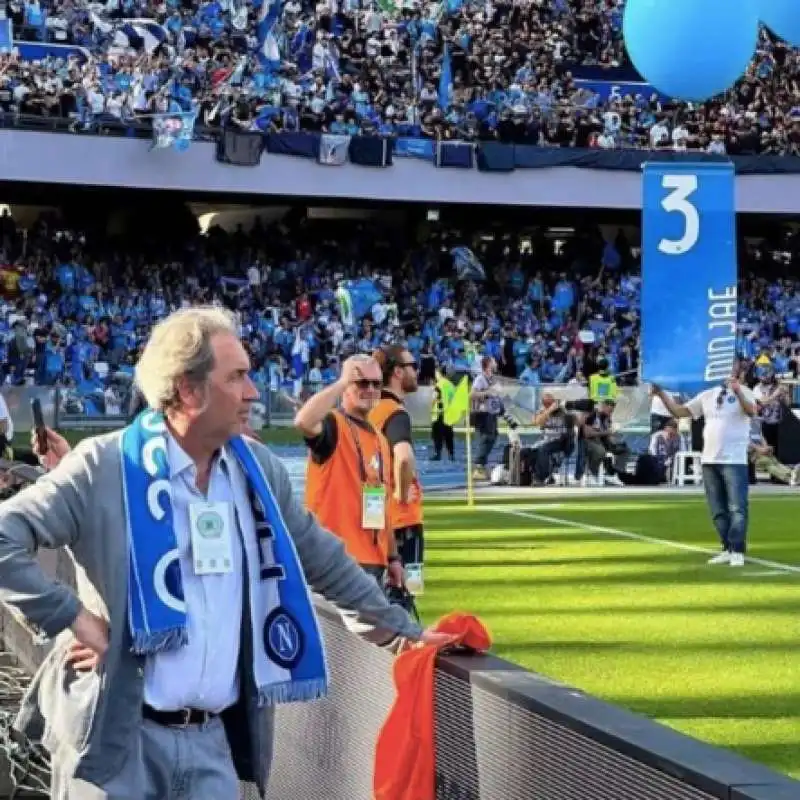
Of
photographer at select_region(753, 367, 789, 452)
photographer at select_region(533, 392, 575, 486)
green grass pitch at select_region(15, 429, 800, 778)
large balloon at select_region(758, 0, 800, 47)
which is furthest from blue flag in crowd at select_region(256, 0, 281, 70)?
large balloon at select_region(758, 0, 800, 47)

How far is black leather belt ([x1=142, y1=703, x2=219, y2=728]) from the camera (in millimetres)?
3779

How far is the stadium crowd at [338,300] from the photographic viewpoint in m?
35.9

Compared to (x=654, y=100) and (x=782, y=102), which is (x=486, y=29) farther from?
(x=782, y=102)

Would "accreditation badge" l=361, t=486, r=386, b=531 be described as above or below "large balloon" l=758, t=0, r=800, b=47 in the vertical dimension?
below

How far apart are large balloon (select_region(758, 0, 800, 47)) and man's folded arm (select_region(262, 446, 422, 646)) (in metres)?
8.61

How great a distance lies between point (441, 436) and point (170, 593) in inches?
1012

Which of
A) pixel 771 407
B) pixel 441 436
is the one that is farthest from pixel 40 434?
pixel 771 407

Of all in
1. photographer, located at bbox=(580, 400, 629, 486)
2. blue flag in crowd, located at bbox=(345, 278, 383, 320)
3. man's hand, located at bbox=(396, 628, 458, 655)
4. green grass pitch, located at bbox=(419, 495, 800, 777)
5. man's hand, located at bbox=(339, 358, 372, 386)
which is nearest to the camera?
man's hand, located at bbox=(396, 628, 458, 655)

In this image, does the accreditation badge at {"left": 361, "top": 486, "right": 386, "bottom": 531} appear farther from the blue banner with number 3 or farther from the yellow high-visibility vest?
the yellow high-visibility vest

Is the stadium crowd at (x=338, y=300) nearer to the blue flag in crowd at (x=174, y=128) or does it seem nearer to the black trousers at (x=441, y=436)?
the blue flag in crowd at (x=174, y=128)

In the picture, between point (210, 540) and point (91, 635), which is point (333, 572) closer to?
point (210, 540)

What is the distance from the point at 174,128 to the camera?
37531 millimetres

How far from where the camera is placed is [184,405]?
3.86 metres

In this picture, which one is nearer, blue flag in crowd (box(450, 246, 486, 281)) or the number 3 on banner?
the number 3 on banner
